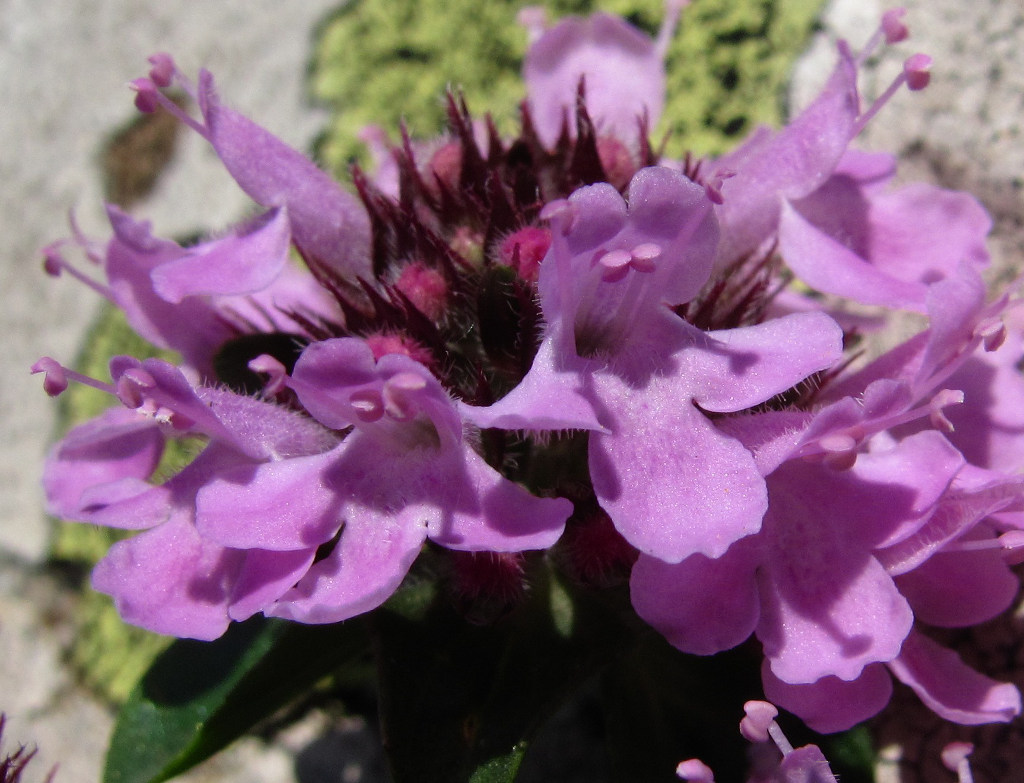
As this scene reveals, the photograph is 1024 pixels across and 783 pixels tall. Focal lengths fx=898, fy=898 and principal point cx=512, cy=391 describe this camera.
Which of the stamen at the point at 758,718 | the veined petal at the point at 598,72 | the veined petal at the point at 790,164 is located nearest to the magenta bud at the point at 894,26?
the veined petal at the point at 790,164

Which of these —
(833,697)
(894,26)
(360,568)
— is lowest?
(833,697)

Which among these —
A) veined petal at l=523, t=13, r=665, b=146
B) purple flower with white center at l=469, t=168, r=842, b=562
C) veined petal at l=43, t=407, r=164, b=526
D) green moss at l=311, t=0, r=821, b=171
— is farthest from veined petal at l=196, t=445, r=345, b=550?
Answer: green moss at l=311, t=0, r=821, b=171

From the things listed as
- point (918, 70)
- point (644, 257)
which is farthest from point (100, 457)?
point (918, 70)

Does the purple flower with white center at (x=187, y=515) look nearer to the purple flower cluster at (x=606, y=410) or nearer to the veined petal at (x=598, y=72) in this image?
the purple flower cluster at (x=606, y=410)

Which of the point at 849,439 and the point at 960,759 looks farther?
the point at 960,759

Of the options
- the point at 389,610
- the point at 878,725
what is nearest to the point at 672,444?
the point at 389,610

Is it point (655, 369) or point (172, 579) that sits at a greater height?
point (655, 369)

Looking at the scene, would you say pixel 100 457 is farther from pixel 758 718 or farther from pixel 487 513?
pixel 758 718
